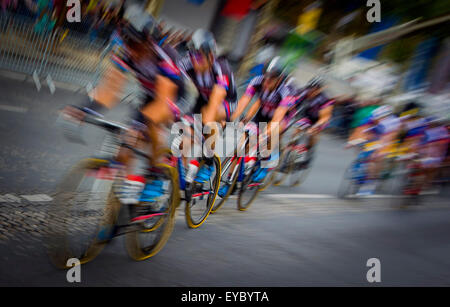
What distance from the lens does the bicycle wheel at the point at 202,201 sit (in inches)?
175

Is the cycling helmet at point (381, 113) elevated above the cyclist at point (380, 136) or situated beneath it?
elevated above

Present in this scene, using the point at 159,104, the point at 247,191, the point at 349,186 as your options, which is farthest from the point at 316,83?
the point at 159,104

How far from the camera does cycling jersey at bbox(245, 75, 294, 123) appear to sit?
5180 mm

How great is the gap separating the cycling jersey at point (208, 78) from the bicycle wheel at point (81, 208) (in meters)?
1.48

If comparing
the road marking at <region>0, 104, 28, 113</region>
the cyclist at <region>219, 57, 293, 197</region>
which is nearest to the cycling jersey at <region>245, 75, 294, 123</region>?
the cyclist at <region>219, 57, 293, 197</region>

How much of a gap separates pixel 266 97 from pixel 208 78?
4.26ft

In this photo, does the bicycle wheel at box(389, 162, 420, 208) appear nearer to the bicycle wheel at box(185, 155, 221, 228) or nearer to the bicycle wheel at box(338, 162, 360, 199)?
the bicycle wheel at box(338, 162, 360, 199)

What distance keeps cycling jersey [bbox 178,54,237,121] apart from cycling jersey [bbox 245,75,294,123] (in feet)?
2.76

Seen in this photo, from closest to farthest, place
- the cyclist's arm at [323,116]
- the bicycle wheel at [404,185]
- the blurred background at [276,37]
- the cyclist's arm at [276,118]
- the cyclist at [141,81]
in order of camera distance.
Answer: the cyclist at [141,81] → the cyclist's arm at [276,118] → the cyclist's arm at [323,116] → the bicycle wheel at [404,185] → the blurred background at [276,37]

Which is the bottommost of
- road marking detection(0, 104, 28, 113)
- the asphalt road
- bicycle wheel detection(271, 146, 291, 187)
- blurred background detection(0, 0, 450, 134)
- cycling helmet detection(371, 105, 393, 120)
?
the asphalt road

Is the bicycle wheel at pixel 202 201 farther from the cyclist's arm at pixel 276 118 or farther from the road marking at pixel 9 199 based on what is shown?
the road marking at pixel 9 199

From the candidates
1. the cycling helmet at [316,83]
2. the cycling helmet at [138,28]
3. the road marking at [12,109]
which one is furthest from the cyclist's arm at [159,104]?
the road marking at [12,109]

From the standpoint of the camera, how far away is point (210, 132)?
427 centimetres
